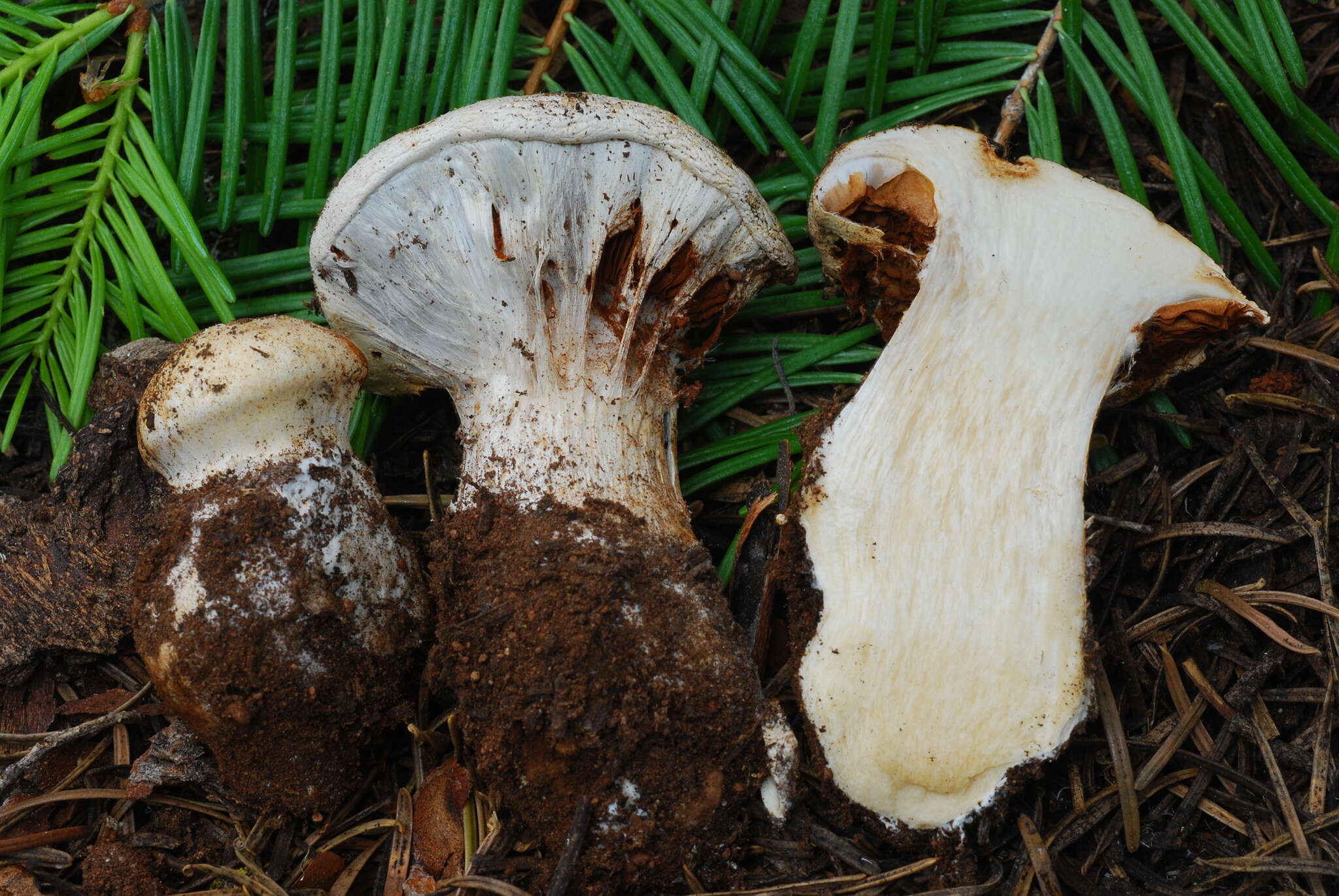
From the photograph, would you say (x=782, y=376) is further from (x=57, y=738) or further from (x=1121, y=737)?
(x=57, y=738)

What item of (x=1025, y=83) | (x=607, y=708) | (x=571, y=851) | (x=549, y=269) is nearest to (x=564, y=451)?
(x=549, y=269)

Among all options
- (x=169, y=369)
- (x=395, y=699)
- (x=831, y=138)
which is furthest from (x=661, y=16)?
(x=395, y=699)

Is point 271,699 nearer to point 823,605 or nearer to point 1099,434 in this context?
point 823,605

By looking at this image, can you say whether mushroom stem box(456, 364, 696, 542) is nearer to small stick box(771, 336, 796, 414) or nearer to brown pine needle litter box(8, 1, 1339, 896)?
brown pine needle litter box(8, 1, 1339, 896)

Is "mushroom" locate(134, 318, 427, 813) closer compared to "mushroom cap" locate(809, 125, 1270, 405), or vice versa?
"mushroom" locate(134, 318, 427, 813)

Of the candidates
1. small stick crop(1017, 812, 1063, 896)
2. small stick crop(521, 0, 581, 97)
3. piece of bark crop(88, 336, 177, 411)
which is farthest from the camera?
small stick crop(521, 0, 581, 97)

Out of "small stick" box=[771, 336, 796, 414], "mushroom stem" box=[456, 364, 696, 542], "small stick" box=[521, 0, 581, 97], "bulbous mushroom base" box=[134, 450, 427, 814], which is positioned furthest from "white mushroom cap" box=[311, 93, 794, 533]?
"small stick" box=[521, 0, 581, 97]

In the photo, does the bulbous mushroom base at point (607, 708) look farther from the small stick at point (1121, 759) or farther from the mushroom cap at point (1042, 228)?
the mushroom cap at point (1042, 228)
